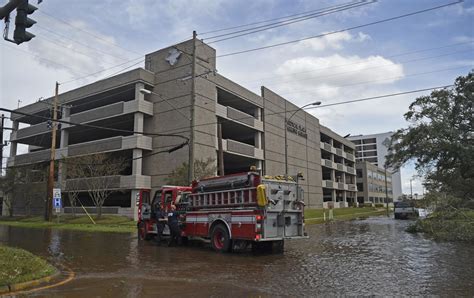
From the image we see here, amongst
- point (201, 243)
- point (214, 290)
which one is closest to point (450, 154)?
point (201, 243)

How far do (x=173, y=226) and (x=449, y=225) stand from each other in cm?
1340

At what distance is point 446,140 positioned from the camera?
26297mm

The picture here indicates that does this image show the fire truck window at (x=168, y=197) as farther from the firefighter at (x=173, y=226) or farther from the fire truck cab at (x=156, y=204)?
the firefighter at (x=173, y=226)

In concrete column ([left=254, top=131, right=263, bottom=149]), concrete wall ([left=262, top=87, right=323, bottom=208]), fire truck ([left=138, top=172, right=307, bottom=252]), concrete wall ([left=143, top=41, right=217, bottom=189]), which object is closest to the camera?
fire truck ([left=138, top=172, right=307, bottom=252])

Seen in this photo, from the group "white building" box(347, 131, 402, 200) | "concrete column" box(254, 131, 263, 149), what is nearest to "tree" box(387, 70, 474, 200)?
"concrete column" box(254, 131, 263, 149)

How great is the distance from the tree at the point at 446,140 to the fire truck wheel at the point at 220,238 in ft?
55.5

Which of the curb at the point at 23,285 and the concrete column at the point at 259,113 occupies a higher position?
the concrete column at the point at 259,113

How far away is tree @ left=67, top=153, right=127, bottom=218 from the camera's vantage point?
3644 cm

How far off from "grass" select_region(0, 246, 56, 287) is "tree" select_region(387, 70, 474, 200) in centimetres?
2352

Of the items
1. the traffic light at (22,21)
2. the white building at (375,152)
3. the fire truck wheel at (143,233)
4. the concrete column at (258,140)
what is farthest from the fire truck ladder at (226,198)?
the white building at (375,152)

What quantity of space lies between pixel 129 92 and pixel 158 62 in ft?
14.9

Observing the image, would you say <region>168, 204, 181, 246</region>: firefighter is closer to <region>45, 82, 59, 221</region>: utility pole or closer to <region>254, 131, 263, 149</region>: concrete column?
<region>45, 82, 59, 221</region>: utility pole

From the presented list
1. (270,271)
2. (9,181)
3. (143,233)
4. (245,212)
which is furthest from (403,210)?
(9,181)

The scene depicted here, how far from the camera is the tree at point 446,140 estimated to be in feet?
85.3
